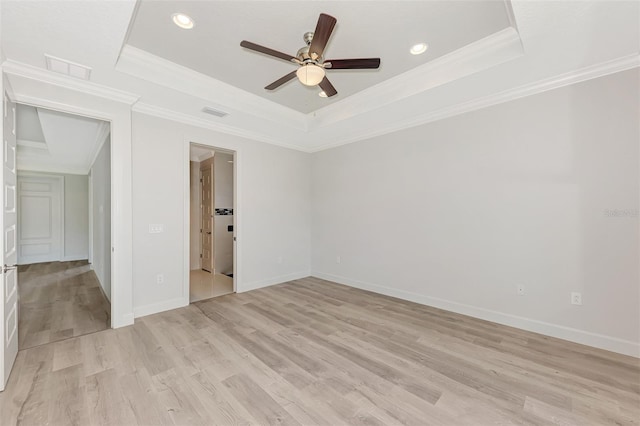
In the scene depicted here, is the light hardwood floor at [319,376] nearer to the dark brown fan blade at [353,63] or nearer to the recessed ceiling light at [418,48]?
the dark brown fan blade at [353,63]

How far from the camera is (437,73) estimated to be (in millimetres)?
2930

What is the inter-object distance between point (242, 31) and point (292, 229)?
3.51 metres

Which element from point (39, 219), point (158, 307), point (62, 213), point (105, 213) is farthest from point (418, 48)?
point (39, 219)

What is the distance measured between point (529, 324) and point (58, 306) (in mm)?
6230

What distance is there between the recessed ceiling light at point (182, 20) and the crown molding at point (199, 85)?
0.67 metres

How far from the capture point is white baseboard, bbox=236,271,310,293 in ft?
14.6

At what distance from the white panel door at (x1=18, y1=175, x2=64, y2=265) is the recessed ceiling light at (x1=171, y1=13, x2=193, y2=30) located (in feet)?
26.7

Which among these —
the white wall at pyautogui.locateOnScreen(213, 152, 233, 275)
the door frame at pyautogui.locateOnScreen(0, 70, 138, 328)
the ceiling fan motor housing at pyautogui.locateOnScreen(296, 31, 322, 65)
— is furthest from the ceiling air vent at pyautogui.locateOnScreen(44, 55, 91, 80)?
the white wall at pyautogui.locateOnScreen(213, 152, 233, 275)

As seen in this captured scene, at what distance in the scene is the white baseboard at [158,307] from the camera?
3346 mm

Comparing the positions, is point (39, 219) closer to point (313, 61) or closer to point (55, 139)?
point (55, 139)

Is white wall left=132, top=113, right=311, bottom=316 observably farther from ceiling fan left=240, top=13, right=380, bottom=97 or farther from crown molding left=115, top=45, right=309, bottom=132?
ceiling fan left=240, top=13, right=380, bottom=97

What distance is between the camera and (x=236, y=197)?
4441mm

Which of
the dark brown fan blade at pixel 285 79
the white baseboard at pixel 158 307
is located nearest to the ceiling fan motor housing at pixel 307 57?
the dark brown fan blade at pixel 285 79

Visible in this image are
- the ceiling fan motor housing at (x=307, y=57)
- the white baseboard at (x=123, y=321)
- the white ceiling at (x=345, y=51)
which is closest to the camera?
the white ceiling at (x=345, y=51)
